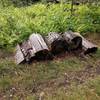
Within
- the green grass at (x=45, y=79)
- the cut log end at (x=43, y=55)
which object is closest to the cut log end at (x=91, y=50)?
the green grass at (x=45, y=79)

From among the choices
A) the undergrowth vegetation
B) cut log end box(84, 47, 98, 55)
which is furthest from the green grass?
the undergrowth vegetation

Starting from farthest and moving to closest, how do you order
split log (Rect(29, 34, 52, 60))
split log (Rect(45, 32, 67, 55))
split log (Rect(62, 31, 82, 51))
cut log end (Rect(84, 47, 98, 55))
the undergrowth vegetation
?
the undergrowth vegetation, split log (Rect(62, 31, 82, 51)), cut log end (Rect(84, 47, 98, 55)), split log (Rect(45, 32, 67, 55)), split log (Rect(29, 34, 52, 60))

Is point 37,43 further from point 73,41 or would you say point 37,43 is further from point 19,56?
point 73,41

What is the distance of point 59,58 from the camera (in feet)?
28.1

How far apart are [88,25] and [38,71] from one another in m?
4.42

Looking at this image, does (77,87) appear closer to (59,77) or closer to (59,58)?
(59,77)

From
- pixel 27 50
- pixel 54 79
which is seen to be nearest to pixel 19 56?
pixel 27 50

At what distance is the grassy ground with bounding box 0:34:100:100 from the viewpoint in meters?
6.53

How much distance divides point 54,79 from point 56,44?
5.53ft

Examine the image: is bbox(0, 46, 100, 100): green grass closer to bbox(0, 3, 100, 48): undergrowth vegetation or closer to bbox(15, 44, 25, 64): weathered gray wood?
bbox(15, 44, 25, 64): weathered gray wood

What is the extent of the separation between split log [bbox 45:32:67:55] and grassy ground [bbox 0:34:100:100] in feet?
0.78

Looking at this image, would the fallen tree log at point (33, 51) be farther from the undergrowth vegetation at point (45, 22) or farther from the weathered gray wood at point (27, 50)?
the undergrowth vegetation at point (45, 22)

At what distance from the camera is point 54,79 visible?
7.28 metres

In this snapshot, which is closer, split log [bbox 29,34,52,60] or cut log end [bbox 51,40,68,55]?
split log [bbox 29,34,52,60]
